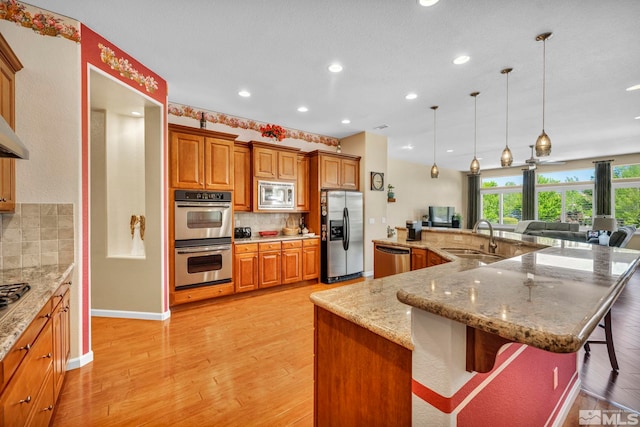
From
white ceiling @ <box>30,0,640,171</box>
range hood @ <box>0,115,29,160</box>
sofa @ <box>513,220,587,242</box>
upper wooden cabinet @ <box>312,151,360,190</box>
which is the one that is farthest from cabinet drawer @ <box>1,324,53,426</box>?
sofa @ <box>513,220,587,242</box>

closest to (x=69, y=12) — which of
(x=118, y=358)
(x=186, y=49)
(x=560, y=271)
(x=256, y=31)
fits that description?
(x=186, y=49)

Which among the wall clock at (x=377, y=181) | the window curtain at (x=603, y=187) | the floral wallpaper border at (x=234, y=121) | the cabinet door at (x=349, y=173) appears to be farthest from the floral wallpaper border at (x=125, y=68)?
the window curtain at (x=603, y=187)

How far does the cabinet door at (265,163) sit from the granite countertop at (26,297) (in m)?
2.65

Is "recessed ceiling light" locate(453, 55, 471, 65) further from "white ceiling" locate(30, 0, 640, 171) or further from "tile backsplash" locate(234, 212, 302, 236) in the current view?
"tile backsplash" locate(234, 212, 302, 236)

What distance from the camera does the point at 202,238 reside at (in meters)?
3.58

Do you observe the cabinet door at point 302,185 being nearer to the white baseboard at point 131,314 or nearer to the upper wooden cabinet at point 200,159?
the upper wooden cabinet at point 200,159

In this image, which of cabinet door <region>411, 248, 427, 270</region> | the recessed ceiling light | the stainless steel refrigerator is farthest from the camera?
the stainless steel refrigerator

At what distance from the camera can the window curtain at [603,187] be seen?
7152 mm

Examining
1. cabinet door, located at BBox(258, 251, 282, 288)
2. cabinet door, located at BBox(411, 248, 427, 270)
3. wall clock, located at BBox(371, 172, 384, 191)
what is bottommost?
cabinet door, located at BBox(258, 251, 282, 288)

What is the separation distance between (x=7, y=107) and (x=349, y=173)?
4.28 meters

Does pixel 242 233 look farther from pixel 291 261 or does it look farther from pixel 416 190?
pixel 416 190

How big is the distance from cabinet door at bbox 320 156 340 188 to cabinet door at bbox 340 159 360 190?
0.10 meters

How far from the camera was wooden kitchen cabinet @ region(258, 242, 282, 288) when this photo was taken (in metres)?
4.11

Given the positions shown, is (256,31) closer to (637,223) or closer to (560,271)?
(560,271)
